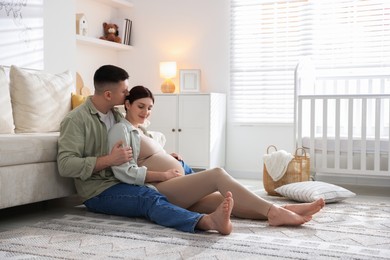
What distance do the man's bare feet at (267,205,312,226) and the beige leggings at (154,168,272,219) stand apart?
29 mm

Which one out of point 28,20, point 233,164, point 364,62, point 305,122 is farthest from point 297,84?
point 28,20

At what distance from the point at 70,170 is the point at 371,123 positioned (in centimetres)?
286

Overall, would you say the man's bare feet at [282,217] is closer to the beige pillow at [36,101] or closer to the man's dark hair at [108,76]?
the man's dark hair at [108,76]

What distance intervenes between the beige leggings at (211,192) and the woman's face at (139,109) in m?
0.35

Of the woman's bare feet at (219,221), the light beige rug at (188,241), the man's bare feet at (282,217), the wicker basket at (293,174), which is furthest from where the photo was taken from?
the wicker basket at (293,174)

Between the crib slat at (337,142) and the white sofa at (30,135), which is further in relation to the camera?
the crib slat at (337,142)

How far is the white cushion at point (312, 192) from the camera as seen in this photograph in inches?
125

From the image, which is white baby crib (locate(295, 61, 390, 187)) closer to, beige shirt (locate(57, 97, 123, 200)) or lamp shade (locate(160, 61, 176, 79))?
lamp shade (locate(160, 61, 176, 79))

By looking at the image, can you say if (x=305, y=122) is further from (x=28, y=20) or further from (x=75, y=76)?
(x=28, y=20)

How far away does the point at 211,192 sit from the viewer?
8.09 ft

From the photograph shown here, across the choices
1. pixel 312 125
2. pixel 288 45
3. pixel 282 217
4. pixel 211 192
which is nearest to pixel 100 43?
pixel 288 45

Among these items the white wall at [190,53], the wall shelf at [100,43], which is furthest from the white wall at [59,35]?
the white wall at [190,53]

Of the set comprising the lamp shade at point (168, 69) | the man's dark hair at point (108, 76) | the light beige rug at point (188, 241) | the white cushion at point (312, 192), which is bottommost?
the light beige rug at point (188, 241)

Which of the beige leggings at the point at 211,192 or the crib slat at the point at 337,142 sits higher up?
the crib slat at the point at 337,142
